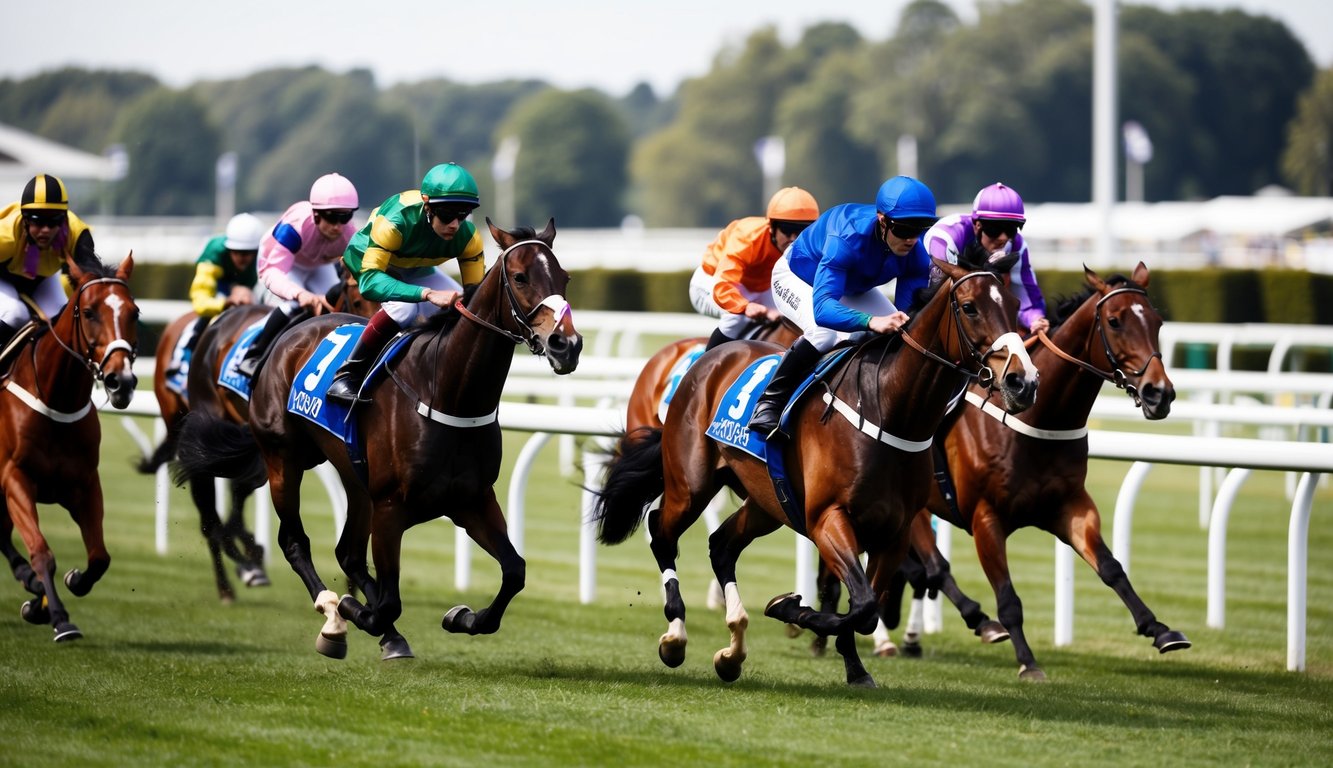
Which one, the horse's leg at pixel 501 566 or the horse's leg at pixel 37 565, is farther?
the horse's leg at pixel 37 565

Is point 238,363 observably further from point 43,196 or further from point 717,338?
point 717,338

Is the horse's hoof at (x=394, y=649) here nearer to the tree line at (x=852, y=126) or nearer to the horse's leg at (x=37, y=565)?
the horse's leg at (x=37, y=565)

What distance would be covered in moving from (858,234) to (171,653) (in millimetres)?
3018

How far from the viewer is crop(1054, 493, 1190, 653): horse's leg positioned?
582cm

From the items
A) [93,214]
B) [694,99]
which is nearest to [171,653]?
[93,214]

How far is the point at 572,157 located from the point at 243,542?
7837cm

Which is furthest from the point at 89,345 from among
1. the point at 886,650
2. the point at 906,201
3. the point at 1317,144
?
the point at 1317,144

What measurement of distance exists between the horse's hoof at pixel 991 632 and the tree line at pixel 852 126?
58.2 meters

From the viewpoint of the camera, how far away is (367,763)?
14.6 feet

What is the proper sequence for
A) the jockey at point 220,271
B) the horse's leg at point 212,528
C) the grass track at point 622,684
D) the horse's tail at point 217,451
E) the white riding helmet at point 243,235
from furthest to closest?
1. the white riding helmet at point 243,235
2. the jockey at point 220,271
3. the horse's leg at point 212,528
4. the horse's tail at point 217,451
5. the grass track at point 622,684

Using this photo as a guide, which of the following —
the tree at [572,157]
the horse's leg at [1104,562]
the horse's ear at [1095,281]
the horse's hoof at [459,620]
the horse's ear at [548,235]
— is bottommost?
the horse's hoof at [459,620]

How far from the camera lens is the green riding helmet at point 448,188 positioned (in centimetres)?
610

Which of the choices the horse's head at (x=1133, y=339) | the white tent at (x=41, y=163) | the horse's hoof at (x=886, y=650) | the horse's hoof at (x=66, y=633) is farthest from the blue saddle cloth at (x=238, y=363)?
the white tent at (x=41, y=163)

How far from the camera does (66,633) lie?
21.5ft
